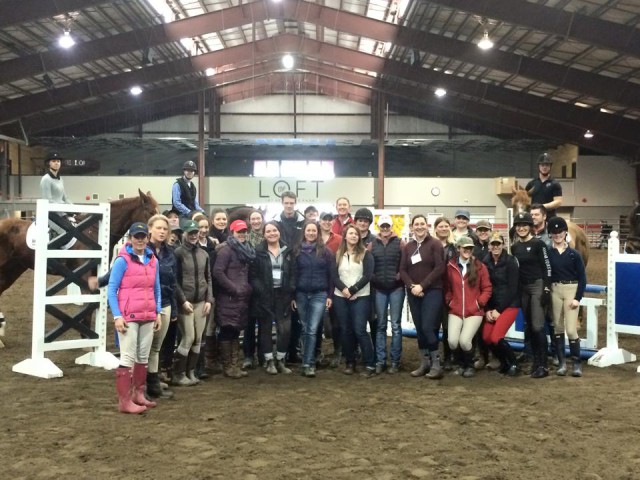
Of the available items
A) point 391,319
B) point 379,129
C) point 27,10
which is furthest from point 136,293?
point 379,129

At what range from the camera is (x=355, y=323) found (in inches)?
231

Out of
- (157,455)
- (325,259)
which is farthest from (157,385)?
(325,259)

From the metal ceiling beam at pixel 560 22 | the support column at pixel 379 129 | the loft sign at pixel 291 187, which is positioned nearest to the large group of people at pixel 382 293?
the metal ceiling beam at pixel 560 22

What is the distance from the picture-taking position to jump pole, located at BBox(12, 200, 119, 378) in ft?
18.4

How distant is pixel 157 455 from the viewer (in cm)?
361

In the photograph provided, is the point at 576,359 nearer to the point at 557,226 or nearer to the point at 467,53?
the point at 557,226

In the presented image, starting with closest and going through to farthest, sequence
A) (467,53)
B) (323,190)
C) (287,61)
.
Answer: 1. (467,53)
2. (287,61)
3. (323,190)

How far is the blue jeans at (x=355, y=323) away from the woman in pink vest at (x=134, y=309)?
6.45 feet

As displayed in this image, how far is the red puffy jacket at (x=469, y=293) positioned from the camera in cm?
570

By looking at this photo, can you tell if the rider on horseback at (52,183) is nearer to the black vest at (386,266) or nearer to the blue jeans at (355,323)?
the blue jeans at (355,323)

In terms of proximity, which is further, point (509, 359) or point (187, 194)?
point (187, 194)

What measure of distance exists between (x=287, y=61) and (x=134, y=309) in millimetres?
20032

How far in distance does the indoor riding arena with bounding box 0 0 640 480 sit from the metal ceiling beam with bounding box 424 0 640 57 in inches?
1.7

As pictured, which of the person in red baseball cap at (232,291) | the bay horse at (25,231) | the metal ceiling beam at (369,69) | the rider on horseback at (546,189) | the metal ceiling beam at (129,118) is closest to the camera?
the person in red baseball cap at (232,291)
